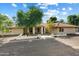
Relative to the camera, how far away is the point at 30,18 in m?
3.68

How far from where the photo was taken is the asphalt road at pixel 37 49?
359 centimetres

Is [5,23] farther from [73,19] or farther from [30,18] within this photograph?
[73,19]

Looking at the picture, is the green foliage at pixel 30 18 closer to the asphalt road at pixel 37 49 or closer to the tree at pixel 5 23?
the tree at pixel 5 23

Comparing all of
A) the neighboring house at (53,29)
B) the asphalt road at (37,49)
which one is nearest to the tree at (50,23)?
the neighboring house at (53,29)

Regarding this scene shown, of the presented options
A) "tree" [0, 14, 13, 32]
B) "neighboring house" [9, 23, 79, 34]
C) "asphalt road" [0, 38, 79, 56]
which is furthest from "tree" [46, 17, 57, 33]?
"tree" [0, 14, 13, 32]

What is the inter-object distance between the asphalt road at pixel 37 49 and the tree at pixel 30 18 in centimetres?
28

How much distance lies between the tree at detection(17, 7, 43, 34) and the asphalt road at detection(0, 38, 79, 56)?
278mm

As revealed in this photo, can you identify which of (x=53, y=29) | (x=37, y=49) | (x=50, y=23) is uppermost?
(x=50, y=23)

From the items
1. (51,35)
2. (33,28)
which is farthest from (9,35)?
(51,35)

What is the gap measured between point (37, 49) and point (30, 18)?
515 mm

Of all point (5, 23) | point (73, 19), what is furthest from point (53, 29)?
point (5, 23)

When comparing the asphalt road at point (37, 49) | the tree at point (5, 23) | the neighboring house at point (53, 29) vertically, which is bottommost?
the asphalt road at point (37, 49)

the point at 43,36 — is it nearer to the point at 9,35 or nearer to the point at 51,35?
the point at 51,35

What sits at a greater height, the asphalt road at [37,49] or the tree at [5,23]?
the tree at [5,23]
